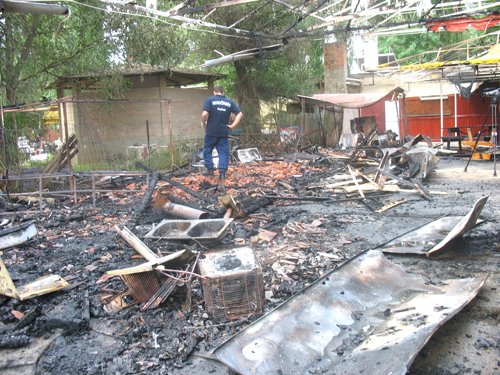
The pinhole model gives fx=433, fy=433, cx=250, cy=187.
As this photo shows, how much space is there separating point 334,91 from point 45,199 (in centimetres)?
1600

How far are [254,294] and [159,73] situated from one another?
14.2m

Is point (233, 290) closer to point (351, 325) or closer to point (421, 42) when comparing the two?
point (351, 325)

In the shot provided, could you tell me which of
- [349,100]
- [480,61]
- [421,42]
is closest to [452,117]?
[421,42]

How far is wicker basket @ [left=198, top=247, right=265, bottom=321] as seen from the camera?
3.68m

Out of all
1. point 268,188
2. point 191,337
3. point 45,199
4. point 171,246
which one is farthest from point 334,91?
point 191,337

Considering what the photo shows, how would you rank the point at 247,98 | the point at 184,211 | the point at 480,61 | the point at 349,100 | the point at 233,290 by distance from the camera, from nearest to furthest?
the point at 233,290 → the point at 184,211 → the point at 480,61 → the point at 349,100 → the point at 247,98

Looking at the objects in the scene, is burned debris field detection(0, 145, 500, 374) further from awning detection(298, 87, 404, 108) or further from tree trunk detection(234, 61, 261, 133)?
tree trunk detection(234, 61, 261, 133)

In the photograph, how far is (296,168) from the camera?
12.5 metres

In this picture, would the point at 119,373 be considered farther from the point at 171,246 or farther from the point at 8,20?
the point at 8,20

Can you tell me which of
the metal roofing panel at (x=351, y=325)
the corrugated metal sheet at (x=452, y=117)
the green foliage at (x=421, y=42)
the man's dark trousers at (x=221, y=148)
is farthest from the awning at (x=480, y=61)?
the green foliage at (x=421, y=42)

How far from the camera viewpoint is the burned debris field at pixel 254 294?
306 cm

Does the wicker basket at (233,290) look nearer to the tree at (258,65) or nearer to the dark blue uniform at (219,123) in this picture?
the dark blue uniform at (219,123)

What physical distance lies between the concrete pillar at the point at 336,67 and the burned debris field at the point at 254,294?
590 inches

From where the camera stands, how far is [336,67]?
21391mm
